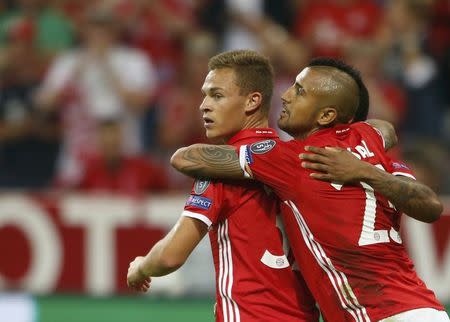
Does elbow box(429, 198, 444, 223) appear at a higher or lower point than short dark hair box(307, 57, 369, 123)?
lower

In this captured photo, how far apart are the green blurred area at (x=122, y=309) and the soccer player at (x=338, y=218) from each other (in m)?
3.25

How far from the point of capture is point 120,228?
8.27 meters

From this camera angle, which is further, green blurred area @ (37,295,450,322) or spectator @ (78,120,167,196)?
spectator @ (78,120,167,196)

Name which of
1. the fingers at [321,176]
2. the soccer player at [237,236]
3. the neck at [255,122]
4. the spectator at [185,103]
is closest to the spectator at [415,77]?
the spectator at [185,103]

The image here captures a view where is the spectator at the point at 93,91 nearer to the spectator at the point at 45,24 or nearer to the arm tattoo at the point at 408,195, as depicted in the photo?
the spectator at the point at 45,24

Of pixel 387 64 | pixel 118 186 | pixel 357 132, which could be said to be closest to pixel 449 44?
pixel 387 64

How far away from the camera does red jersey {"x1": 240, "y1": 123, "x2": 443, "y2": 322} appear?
4148 millimetres

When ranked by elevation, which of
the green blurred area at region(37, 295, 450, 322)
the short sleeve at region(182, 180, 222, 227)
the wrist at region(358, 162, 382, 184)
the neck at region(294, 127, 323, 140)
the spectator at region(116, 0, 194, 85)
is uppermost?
the spectator at region(116, 0, 194, 85)

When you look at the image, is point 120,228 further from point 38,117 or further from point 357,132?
point 357,132

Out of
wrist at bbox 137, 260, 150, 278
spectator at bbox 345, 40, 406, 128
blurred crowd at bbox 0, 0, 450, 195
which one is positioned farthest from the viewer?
spectator at bbox 345, 40, 406, 128

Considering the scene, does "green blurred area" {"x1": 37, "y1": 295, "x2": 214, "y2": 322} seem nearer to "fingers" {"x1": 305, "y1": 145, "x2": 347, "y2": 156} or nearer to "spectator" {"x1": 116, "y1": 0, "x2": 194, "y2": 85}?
"spectator" {"x1": 116, "y1": 0, "x2": 194, "y2": 85}

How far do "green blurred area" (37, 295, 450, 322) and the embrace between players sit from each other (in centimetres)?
314

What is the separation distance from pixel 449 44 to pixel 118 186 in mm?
3720

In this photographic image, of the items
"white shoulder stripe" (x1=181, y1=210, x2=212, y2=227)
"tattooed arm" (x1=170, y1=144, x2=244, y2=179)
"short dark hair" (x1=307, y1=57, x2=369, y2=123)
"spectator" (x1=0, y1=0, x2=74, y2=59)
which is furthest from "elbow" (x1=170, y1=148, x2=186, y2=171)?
"spectator" (x1=0, y1=0, x2=74, y2=59)
